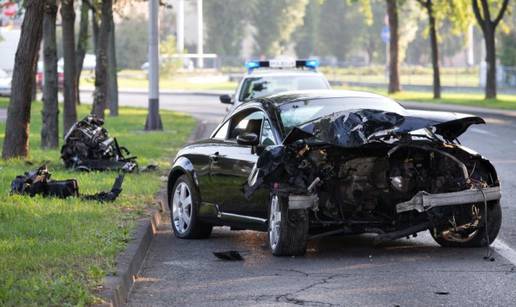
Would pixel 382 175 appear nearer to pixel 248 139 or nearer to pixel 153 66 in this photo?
pixel 248 139

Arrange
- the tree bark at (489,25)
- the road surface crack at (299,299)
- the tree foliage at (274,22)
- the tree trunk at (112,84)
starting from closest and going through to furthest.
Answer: the road surface crack at (299,299) < the tree trunk at (112,84) < the tree bark at (489,25) < the tree foliage at (274,22)

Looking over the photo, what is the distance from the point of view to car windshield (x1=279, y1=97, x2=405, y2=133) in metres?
11.7

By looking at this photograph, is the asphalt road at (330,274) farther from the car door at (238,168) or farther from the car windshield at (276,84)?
the car windshield at (276,84)

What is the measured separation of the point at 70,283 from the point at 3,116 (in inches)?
1194

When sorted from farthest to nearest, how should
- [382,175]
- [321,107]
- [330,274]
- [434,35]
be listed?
[434,35] < [321,107] < [382,175] < [330,274]

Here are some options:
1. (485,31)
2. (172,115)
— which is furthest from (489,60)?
(172,115)

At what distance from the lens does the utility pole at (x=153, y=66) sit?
1163 inches

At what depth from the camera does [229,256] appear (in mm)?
11242

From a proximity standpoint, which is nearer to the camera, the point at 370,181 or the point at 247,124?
the point at 370,181

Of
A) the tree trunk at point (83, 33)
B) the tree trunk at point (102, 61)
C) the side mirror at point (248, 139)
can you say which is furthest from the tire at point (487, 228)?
the tree trunk at point (83, 33)

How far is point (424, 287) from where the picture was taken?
9.22 metres

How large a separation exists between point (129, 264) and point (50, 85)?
1350 cm

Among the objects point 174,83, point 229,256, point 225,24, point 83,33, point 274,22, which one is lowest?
point 174,83

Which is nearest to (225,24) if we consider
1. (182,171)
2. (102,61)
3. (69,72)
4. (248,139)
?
(102,61)
